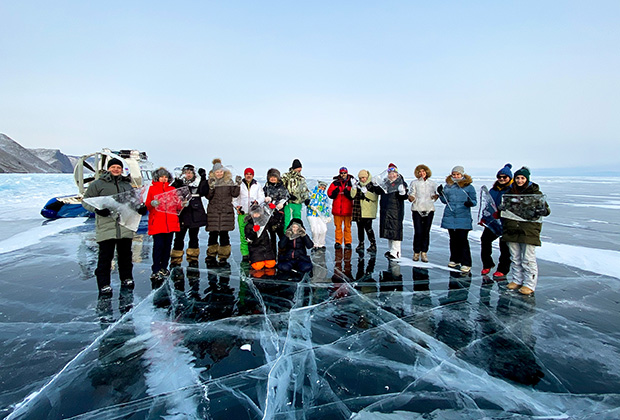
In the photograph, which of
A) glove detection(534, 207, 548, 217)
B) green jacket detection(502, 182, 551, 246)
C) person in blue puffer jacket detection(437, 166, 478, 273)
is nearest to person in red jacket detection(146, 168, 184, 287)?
person in blue puffer jacket detection(437, 166, 478, 273)

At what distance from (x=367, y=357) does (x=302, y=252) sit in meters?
2.72

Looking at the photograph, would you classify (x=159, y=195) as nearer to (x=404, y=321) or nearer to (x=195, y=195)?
(x=195, y=195)

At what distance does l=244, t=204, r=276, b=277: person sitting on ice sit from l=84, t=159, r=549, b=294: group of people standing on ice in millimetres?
17

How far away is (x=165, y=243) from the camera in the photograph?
4.86 m

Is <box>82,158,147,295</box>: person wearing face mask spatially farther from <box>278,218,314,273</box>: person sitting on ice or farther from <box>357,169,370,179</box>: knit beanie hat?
<box>357,169,370,179</box>: knit beanie hat

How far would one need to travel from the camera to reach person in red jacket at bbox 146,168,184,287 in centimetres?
464

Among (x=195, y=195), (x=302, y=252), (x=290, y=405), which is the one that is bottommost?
(x=290, y=405)

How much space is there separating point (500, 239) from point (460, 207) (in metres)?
0.77

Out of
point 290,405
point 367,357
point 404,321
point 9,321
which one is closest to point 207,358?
point 290,405

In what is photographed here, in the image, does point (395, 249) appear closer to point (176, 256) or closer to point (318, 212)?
point (318, 212)

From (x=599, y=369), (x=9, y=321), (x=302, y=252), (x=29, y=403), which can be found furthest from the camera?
(x=302, y=252)

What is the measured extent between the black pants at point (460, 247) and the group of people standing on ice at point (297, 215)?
0.05 feet

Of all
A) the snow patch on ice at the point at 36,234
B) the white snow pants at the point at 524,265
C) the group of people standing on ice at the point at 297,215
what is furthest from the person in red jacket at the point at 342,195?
the snow patch on ice at the point at 36,234

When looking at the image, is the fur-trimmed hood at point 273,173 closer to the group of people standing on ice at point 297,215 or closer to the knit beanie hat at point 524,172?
the group of people standing on ice at point 297,215
